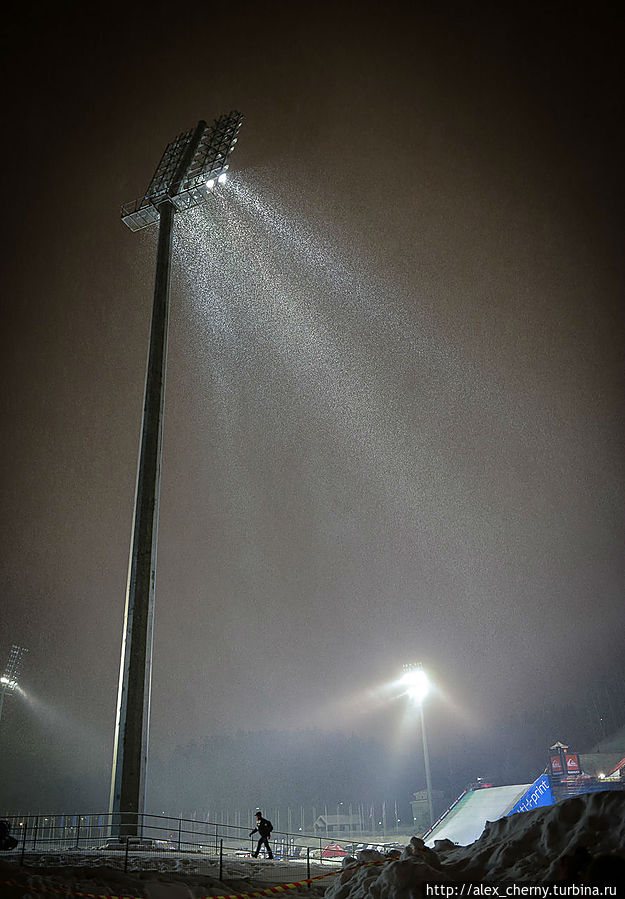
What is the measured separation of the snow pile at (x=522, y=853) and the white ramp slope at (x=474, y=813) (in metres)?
25.0

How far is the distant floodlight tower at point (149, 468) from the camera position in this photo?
679 inches

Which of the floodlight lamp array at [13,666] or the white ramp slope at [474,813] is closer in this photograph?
the white ramp slope at [474,813]

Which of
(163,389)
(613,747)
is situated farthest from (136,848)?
(613,747)

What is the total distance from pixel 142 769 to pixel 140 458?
9.64 metres

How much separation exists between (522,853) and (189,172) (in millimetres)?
27812

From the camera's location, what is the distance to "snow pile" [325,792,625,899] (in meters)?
8.25

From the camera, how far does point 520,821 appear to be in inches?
390

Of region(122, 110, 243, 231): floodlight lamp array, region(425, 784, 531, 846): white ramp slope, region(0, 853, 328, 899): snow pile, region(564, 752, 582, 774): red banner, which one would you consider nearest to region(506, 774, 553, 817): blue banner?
region(425, 784, 531, 846): white ramp slope

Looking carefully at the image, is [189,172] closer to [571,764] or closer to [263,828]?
[263,828]

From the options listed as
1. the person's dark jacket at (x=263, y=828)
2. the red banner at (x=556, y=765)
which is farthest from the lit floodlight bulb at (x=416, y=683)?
the red banner at (x=556, y=765)

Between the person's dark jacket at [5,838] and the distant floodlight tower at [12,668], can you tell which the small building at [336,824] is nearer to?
the distant floodlight tower at [12,668]

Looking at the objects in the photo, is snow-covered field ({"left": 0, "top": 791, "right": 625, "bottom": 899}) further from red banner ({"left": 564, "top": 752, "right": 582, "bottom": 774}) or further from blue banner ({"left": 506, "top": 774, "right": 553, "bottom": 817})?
red banner ({"left": 564, "top": 752, "right": 582, "bottom": 774})

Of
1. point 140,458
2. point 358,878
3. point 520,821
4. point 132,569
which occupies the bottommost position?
point 358,878

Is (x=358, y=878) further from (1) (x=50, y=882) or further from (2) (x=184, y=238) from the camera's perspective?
(2) (x=184, y=238)
